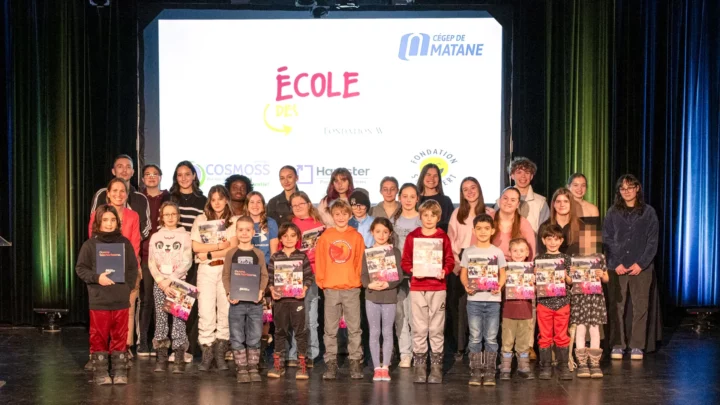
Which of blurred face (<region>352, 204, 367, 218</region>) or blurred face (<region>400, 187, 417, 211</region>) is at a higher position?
blurred face (<region>400, 187, 417, 211</region>)

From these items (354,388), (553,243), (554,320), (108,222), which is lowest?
(354,388)

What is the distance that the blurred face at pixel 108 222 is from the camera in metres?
6.25

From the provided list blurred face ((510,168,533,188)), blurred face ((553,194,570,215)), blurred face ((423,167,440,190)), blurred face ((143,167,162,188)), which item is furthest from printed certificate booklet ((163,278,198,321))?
blurred face ((553,194,570,215))

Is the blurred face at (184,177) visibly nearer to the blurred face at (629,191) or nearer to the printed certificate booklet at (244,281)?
the printed certificate booklet at (244,281)

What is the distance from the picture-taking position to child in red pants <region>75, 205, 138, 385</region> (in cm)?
621

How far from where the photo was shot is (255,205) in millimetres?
6730

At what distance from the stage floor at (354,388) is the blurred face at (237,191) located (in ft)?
4.28

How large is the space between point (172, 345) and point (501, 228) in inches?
101

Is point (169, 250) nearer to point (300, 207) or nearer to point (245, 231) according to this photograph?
point (245, 231)

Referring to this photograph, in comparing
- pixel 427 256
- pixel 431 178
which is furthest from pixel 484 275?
pixel 431 178

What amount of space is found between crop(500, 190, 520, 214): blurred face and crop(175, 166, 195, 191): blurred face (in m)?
2.40

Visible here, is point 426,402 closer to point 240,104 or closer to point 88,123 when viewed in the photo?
point 240,104

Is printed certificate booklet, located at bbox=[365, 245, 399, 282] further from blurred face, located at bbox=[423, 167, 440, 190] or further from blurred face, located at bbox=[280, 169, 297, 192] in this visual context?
blurred face, located at bbox=[280, 169, 297, 192]

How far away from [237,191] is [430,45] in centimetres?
238
